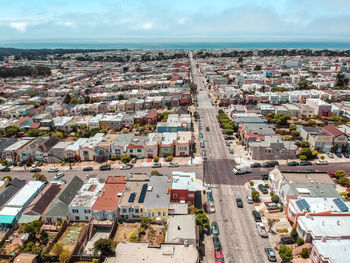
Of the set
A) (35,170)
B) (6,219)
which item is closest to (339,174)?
(6,219)

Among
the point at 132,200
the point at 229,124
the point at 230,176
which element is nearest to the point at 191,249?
the point at 132,200

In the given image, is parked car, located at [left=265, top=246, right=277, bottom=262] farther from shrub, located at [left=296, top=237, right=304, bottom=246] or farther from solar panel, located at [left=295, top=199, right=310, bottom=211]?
solar panel, located at [left=295, top=199, right=310, bottom=211]

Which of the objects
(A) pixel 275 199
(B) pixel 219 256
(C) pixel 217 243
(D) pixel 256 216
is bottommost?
(B) pixel 219 256

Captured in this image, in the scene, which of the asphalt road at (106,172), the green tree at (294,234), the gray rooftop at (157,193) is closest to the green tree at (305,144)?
the asphalt road at (106,172)

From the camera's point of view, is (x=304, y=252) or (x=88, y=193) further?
(x=88, y=193)

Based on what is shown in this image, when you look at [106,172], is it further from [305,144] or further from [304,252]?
[305,144]
